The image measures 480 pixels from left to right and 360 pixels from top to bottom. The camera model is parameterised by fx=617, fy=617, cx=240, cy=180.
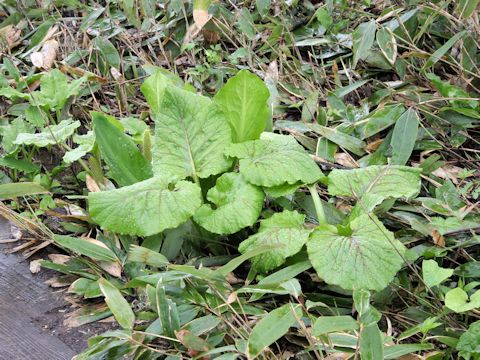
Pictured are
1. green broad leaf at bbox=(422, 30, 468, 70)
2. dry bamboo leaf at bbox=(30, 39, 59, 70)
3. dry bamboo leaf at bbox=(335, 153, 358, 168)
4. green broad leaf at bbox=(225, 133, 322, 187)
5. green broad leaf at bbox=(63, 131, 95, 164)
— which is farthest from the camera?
dry bamboo leaf at bbox=(30, 39, 59, 70)

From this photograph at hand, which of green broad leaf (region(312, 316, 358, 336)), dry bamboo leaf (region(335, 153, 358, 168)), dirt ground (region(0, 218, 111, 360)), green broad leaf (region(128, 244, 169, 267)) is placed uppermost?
green broad leaf (region(128, 244, 169, 267))

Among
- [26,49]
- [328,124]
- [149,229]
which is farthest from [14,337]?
[26,49]

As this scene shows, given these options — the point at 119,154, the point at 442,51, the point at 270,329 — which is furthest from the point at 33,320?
the point at 442,51

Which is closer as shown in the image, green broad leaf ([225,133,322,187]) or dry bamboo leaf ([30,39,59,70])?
green broad leaf ([225,133,322,187])

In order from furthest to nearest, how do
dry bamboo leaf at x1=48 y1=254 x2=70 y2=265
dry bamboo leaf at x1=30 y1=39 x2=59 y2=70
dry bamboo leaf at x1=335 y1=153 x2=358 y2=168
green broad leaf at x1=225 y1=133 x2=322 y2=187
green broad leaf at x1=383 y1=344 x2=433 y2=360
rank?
dry bamboo leaf at x1=30 y1=39 x2=59 y2=70
dry bamboo leaf at x1=335 y1=153 x2=358 y2=168
dry bamboo leaf at x1=48 y1=254 x2=70 y2=265
green broad leaf at x1=225 y1=133 x2=322 y2=187
green broad leaf at x1=383 y1=344 x2=433 y2=360

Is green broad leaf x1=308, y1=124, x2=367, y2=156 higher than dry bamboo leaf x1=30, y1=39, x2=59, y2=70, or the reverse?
dry bamboo leaf x1=30, y1=39, x2=59, y2=70

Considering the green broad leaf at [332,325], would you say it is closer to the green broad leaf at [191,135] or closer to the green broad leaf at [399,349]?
the green broad leaf at [399,349]

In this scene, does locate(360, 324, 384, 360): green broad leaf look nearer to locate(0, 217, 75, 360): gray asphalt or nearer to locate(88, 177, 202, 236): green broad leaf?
locate(88, 177, 202, 236): green broad leaf

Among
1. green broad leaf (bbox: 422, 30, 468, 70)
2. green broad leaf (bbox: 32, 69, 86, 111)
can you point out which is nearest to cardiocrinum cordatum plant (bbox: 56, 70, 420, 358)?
green broad leaf (bbox: 32, 69, 86, 111)
